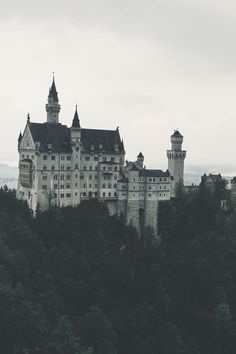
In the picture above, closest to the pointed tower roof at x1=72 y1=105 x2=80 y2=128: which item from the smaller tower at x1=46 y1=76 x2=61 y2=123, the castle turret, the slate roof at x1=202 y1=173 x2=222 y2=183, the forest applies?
the smaller tower at x1=46 y1=76 x2=61 y2=123

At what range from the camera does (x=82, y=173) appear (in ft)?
354

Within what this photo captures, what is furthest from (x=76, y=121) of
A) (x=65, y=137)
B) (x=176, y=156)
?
(x=176, y=156)

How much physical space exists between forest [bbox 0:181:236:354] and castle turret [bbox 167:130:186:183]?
12.4m

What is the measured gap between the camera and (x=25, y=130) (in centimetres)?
10756

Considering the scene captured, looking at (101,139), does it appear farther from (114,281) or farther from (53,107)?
(114,281)

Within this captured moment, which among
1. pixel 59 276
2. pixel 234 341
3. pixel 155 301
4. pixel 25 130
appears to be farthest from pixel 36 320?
pixel 25 130

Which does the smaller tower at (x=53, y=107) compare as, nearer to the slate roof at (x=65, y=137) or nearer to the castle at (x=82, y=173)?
the castle at (x=82, y=173)

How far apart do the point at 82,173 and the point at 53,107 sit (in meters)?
16.8

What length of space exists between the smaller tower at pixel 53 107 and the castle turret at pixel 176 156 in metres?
29.6

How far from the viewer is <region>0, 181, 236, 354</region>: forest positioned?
6631 centimetres

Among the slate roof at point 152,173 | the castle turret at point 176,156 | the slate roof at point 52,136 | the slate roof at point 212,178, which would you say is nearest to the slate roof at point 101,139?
the slate roof at point 52,136

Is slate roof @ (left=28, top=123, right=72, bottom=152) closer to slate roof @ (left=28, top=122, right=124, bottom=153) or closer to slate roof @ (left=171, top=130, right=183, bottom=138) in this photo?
slate roof @ (left=28, top=122, right=124, bottom=153)

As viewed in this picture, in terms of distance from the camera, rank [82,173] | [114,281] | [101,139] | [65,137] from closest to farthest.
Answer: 1. [114,281]
2. [65,137]
3. [82,173]
4. [101,139]

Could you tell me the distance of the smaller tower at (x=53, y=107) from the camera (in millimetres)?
114000
